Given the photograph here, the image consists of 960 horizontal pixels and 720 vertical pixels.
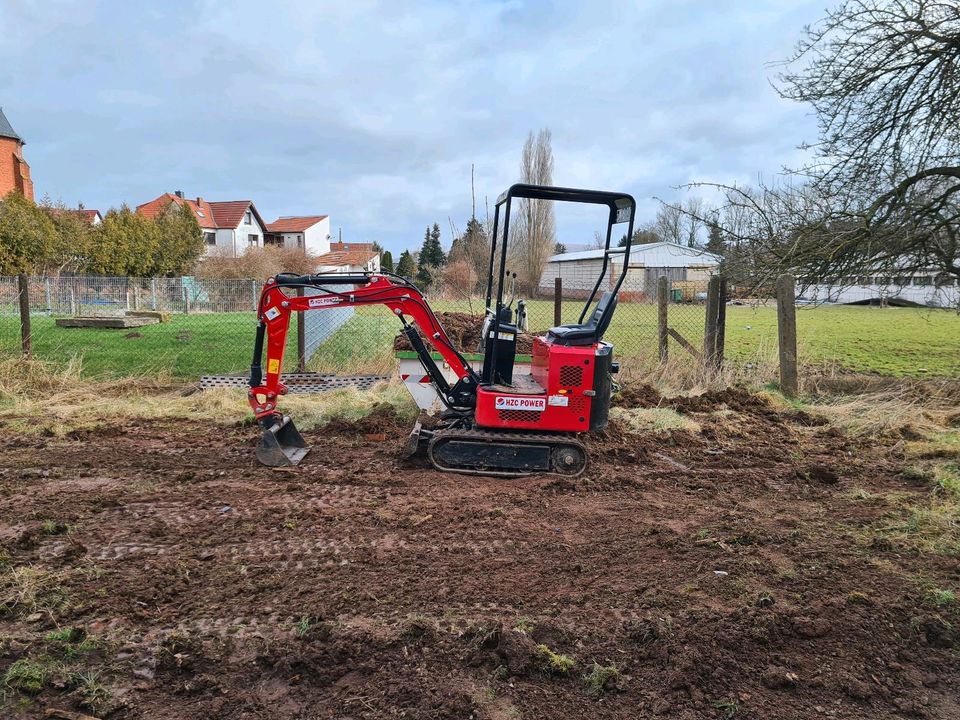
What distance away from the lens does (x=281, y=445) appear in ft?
20.9

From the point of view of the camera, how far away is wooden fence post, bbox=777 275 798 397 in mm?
9203

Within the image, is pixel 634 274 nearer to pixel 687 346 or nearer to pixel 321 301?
pixel 687 346

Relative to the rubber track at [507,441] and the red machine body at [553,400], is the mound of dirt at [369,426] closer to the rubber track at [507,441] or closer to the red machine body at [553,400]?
the rubber track at [507,441]

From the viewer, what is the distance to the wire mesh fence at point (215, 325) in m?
10.5

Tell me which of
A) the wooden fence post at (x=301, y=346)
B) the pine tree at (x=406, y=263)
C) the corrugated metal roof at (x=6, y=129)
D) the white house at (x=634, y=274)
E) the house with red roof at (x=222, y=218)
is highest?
the corrugated metal roof at (x=6, y=129)

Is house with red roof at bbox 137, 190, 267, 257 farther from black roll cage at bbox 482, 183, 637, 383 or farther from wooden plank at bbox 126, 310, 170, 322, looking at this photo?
black roll cage at bbox 482, 183, 637, 383

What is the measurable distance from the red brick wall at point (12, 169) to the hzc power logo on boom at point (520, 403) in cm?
5058

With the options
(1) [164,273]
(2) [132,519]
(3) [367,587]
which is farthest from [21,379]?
(1) [164,273]

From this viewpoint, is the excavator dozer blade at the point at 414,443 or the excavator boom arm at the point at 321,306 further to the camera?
the excavator dozer blade at the point at 414,443

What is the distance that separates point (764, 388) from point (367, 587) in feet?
24.6

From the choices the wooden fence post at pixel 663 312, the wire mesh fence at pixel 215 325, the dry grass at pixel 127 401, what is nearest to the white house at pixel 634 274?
the wire mesh fence at pixel 215 325

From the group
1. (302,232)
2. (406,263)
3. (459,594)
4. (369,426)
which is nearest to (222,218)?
(302,232)

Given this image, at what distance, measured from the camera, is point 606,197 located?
6.04 meters

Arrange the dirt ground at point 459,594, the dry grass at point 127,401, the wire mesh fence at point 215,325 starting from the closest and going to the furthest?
the dirt ground at point 459,594 < the dry grass at point 127,401 < the wire mesh fence at point 215,325
